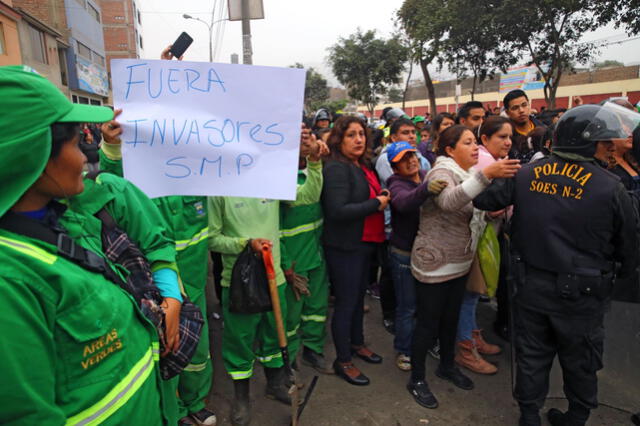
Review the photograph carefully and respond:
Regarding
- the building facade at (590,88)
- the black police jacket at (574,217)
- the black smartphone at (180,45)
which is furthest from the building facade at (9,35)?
the black police jacket at (574,217)

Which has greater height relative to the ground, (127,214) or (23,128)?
(23,128)

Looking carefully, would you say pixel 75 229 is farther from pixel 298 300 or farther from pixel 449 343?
pixel 449 343

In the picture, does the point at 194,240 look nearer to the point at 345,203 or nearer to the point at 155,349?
the point at 345,203

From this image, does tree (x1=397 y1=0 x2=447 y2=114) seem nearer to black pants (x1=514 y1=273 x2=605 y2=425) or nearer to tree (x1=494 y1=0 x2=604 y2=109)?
tree (x1=494 y1=0 x2=604 y2=109)

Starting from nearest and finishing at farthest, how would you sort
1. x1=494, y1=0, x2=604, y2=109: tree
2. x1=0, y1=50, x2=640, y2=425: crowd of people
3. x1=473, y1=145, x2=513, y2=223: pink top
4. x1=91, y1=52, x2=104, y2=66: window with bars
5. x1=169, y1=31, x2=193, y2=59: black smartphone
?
1. x1=0, y1=50, x2=640, y2=425: crowd of people
2. x1=169, y1=31, x2=193, y2=59: black smartphone
3. x1=473, y1=145, x2=513, y2=223: pink top
4. x1=494, y1=0, x2=604, y2=109: tree
5. x1=91, y1=52, x2=104, y2=66: window with bars

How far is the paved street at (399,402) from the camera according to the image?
109 inches

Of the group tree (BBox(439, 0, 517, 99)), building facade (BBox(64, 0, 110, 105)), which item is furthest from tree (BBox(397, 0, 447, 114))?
building facade (BBox(64, 0, 110, 105))

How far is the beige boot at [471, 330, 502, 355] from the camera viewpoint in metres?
3.58

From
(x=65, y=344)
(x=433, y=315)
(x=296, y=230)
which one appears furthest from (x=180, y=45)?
(x=433, y=315)

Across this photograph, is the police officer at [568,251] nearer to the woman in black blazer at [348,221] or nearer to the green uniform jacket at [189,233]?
the woman in black blazer at [348,221]

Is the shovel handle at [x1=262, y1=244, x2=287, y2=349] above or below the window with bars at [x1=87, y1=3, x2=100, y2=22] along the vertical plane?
below

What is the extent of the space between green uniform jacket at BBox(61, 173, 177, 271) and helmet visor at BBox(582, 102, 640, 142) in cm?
212

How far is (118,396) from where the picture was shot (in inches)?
46.8

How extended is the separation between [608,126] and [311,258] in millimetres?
1983
